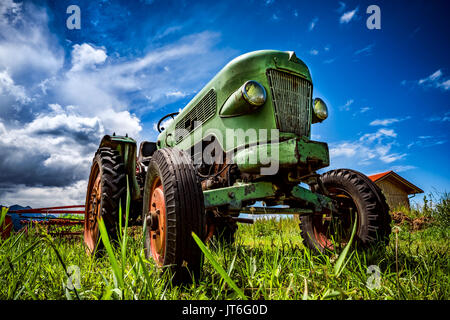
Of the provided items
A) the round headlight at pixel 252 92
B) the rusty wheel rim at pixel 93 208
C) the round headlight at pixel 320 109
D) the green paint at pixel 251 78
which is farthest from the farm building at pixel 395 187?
the rusty wheel rim at pixel 93 208

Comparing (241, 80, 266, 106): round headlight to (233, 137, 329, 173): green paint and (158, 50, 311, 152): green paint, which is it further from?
(233, 137, 329, 173): green paint

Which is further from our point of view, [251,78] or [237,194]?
[251,78]

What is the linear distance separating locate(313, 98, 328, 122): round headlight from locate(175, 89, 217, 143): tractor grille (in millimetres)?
1027

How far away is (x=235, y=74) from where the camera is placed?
7.87ft

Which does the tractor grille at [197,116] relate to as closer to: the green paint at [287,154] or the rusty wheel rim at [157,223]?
the green paint at [287,154]

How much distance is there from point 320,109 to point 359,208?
1037mm

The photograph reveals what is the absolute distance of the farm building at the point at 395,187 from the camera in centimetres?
1788

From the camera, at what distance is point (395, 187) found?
19.1 metres

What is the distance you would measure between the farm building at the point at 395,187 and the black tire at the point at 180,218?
18914 millimetres

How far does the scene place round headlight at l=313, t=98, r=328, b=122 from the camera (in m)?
2.61

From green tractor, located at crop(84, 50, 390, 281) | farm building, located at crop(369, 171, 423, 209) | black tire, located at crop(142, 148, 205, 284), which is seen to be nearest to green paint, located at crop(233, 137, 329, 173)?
green tractor, located at crop(84, 50, 390, 281)

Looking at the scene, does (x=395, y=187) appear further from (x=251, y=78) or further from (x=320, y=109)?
(x=251, y=78)

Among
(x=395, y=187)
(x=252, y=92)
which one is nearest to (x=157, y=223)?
(x=252, y=92)
